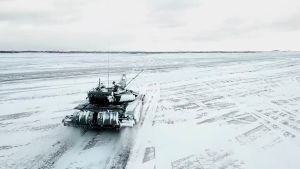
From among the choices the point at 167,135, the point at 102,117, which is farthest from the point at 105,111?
the point at 167,135

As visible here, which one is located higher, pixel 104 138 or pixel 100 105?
pixel 100 105

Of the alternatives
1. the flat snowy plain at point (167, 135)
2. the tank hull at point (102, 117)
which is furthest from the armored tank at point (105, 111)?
the flat snowy plain at point (167, 135)

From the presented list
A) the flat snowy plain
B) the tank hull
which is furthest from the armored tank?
the flat snowy plain

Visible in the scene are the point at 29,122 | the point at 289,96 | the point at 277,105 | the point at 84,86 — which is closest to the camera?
the point at 29,122

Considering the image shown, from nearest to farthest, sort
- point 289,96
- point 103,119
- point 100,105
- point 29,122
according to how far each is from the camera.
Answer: point 103,119
point 100,105
point 29,122
point 289,96

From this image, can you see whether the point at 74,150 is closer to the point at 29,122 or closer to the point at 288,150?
the point at 29,122

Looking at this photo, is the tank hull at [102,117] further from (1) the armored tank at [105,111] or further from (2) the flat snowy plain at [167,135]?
(2) the flat snowy plain at [167,135]

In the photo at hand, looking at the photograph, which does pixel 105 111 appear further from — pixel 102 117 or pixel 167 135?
pixel 167 135

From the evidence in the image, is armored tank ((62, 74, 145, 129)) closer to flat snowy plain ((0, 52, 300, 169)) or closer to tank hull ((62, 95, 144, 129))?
tank hull ((62, 95, 144, 129))

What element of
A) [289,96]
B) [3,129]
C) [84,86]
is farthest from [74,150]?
[289,96]
